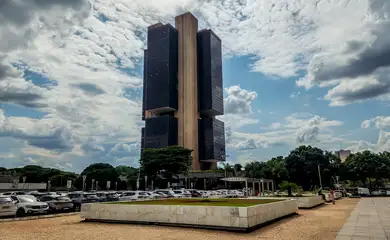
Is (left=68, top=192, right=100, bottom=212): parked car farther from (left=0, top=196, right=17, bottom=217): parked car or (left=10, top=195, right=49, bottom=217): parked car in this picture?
(left=0, top=196, right=17, bottom=217): parked car

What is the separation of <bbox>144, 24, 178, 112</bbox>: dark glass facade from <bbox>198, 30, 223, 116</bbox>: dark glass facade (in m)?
8.85

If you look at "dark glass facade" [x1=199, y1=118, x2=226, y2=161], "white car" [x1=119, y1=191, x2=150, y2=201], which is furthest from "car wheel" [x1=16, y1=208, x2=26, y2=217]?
"dark glass facade" [x1=199, y1=118, x2=226, y2=161]

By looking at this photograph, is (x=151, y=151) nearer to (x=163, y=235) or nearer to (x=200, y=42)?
(x=200, y=42)

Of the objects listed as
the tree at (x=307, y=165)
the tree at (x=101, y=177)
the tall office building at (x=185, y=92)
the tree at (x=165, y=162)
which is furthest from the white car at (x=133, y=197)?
the tall office building at (x=185, y=92)

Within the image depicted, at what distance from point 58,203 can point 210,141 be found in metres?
78.3

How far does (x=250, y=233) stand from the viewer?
11.4 metres

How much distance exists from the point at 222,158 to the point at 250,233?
91.6 metres

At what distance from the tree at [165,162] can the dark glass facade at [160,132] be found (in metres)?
22.1

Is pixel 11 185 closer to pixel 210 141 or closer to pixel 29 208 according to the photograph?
pixel 29 208

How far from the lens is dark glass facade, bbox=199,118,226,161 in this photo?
3836 inches

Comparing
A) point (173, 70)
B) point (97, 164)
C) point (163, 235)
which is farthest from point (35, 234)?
point (173, 70)

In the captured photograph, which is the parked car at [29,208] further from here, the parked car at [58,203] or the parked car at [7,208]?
the parked car at [58,203]

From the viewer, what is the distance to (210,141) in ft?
321

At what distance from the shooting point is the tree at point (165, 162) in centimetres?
6850
